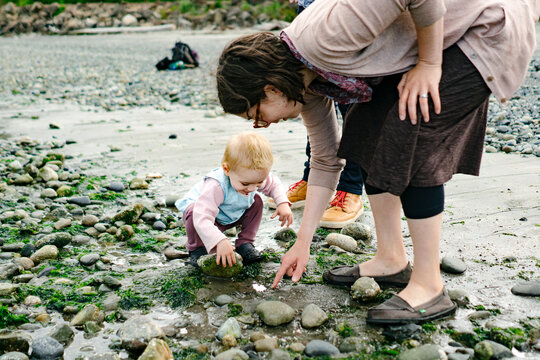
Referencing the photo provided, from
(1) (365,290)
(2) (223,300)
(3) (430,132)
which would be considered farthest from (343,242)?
(3) (430,132)

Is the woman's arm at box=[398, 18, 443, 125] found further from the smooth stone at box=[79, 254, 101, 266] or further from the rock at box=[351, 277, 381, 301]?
the smooth stone at box=[79, 254, 101, 266]

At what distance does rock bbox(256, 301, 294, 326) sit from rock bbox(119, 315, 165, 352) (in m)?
0.45

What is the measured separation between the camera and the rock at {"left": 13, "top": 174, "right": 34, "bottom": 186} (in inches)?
181

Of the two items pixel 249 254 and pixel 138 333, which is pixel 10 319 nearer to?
pixel 138 333

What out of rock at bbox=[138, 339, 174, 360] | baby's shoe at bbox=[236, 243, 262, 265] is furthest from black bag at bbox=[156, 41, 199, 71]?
rock at bbox=[138, 339, 174, 360]

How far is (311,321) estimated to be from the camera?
7.95 ft

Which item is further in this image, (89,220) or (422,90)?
(89,220)

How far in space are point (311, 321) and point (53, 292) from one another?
130cm

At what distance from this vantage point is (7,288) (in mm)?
2719

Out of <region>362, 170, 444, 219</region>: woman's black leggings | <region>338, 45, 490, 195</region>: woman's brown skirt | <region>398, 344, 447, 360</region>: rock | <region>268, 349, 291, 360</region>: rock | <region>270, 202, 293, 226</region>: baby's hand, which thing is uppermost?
<region>338, 45, 490, 195</region>: woman's brown skirt

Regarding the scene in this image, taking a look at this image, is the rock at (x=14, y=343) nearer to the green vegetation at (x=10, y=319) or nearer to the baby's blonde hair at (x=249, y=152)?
the green vegetation at (x=10, y=319)

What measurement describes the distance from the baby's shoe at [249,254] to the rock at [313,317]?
67cm

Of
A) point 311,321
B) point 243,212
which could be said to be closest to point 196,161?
point 243,212

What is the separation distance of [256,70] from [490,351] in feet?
4.88
